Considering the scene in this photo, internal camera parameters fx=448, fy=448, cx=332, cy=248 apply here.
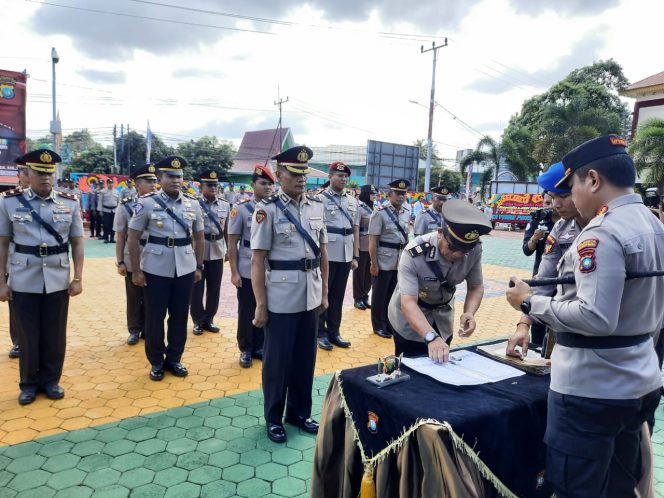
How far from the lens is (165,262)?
12.7ft

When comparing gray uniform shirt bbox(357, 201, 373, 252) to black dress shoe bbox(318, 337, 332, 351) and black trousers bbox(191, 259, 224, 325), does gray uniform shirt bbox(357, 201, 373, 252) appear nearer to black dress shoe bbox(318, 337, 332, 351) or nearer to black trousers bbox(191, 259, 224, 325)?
black dress shoe bbox(318, 337, 332, 351)

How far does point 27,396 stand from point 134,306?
153 centimetres

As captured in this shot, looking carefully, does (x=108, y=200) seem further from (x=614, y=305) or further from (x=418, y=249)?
(x=614, y=305)

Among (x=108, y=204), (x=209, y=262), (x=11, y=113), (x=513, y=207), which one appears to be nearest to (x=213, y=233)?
(x=209, y=262)

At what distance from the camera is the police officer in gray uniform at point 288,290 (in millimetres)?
3051

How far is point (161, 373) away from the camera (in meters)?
3.96

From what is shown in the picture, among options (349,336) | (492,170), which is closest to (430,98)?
(492,170)

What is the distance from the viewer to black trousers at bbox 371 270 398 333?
549cm

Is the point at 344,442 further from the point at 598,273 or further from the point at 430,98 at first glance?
the point at 430,98

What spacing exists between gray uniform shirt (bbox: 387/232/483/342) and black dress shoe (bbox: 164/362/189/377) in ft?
7.34

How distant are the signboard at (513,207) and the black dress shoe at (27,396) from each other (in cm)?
2260

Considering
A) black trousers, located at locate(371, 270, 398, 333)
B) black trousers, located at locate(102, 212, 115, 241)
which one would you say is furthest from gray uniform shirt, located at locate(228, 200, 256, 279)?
black trousers, located at locate(102, 212, 115, 241)

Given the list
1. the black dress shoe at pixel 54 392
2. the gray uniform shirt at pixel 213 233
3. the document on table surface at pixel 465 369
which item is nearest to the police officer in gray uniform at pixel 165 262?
the black dress shoe at pixel 54 392

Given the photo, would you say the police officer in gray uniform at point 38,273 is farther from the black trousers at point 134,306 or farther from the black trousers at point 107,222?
the black trousers at point 107,222
